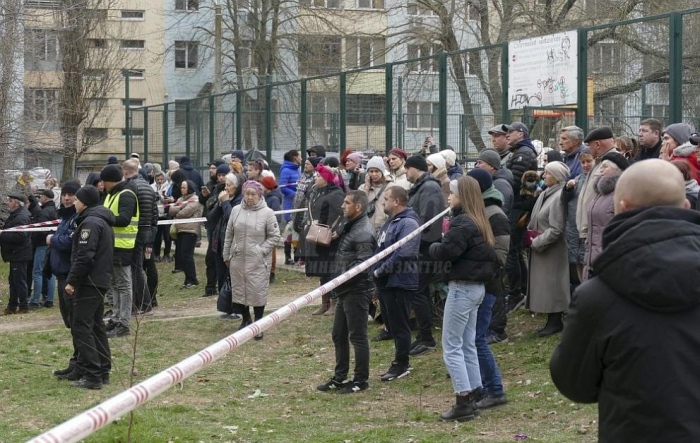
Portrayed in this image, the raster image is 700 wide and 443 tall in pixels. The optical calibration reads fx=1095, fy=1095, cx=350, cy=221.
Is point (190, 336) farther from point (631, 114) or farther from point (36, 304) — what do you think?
point (631, 114)

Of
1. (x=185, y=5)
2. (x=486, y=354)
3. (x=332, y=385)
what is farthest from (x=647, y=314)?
(x=185, y=5)

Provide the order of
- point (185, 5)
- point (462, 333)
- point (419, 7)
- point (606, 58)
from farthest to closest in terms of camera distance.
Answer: point (185, 5) < point (419, 7) < point (606, 58) < point (462, 333)

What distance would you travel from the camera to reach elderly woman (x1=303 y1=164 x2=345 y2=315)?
1288 cm

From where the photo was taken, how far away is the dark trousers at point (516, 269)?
1192cm

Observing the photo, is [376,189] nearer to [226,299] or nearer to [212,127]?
[226,299]

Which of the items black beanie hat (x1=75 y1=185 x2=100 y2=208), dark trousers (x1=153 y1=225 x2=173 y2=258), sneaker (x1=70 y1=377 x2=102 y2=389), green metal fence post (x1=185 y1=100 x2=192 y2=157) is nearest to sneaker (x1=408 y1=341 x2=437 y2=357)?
sneaker (x1=70 y1=377 x2=102 y2=389)

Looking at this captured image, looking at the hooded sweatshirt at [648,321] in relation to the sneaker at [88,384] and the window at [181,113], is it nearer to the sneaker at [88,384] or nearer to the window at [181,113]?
the sneaker at [88,384]

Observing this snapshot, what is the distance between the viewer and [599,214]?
9.11 m

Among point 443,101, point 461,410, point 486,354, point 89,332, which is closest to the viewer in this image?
point 461,410

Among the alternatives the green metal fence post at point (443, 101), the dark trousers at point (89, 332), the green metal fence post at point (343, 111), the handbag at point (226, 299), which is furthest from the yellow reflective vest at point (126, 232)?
the green metal fence post at point (343, 111)

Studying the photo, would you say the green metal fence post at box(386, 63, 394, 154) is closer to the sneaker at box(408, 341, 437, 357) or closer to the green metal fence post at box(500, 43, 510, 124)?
the green metal fence post at box(500, 43, 510, 124)

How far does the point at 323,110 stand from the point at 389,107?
284 centimetres

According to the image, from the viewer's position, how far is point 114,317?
1328cm

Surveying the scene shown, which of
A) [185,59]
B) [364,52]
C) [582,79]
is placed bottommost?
[582,79]
